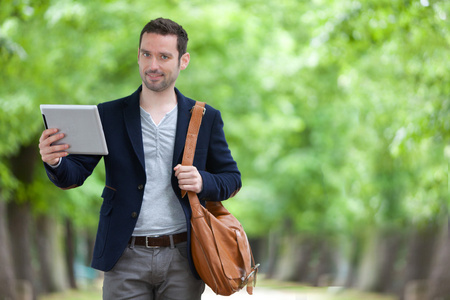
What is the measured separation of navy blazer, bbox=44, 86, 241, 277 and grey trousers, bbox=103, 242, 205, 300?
6 centimetres

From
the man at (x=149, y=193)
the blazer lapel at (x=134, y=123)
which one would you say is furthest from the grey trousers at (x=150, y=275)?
the blazer lapel at (x=134, y=123)

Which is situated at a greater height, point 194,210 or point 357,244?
point 194,210

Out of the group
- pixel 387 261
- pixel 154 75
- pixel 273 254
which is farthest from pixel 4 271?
pixel 273 254

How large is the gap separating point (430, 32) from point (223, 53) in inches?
217

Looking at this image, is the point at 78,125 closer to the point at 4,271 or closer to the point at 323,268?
the point at 4,271

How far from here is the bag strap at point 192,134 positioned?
125 inches

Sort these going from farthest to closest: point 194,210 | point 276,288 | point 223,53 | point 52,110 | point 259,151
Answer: point 276,288 → point 259,151 → point 223,53 → point 194,210 → point 52,110

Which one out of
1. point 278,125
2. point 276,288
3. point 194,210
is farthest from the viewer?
point 276,288

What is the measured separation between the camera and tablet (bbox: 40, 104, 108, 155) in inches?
115

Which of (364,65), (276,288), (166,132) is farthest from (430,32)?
(276,288)

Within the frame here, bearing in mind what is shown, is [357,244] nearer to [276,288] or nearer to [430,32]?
[276,288]

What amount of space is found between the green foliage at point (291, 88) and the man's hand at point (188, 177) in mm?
5462

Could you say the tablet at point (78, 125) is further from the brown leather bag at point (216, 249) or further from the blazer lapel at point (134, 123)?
the brown leather bag at point (216, 249)

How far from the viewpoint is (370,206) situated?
17.6 m
